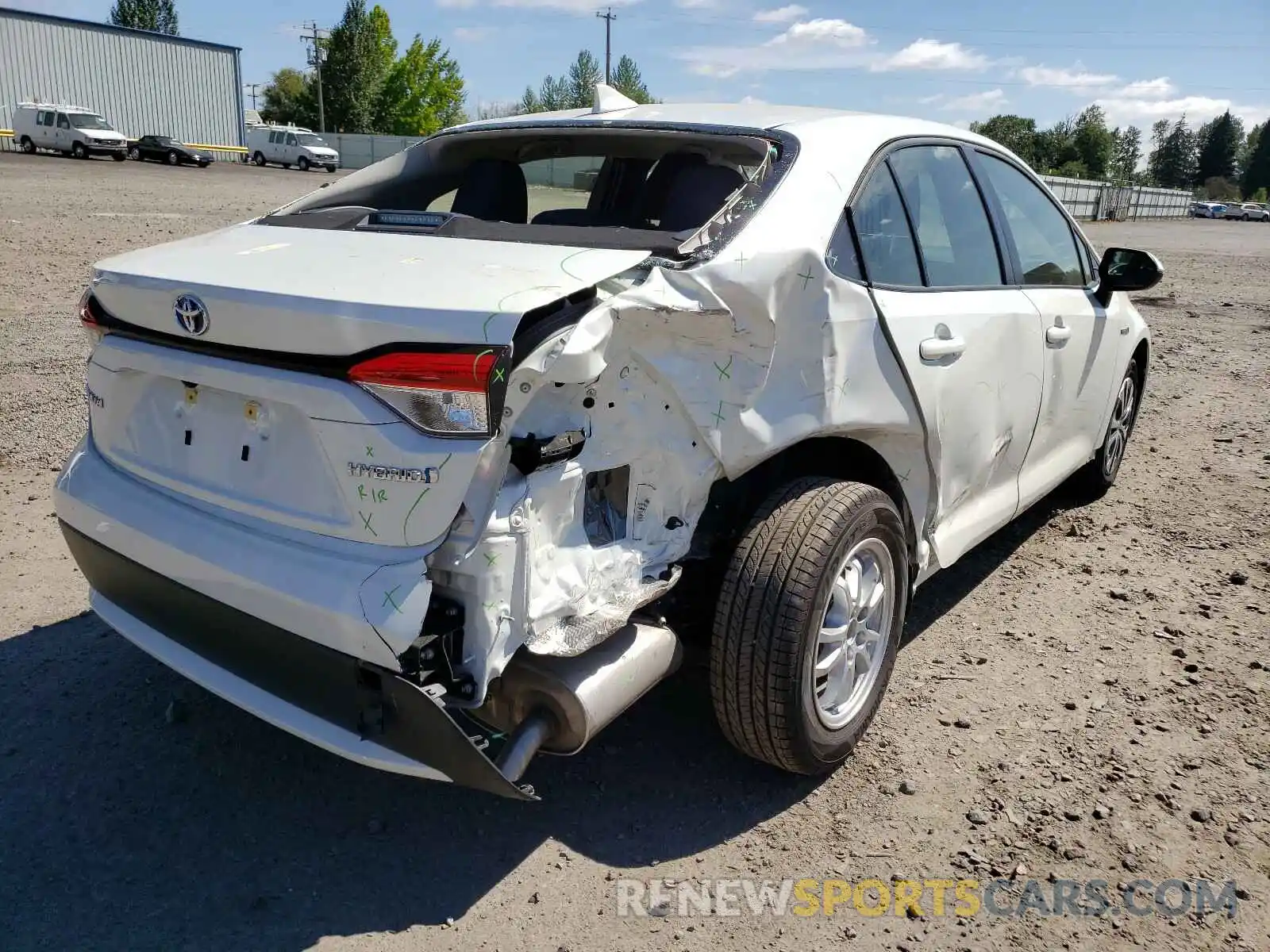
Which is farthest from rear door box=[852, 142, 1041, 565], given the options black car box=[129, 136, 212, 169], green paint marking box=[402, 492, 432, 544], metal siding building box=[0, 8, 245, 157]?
metal siding building box=[0, 8, 245, 157]

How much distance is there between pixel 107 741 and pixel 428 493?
1732mm

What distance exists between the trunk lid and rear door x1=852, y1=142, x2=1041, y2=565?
1.04m

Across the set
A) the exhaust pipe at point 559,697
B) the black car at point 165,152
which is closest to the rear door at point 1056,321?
the exhaust pipe at point 559,697

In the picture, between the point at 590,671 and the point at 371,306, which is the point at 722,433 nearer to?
the point at 590,671

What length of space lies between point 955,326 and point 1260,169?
119 m

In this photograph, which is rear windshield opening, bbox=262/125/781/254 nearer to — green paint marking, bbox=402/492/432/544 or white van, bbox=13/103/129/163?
green paint marking, bbox=402/492/432/544

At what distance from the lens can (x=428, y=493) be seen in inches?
79.3

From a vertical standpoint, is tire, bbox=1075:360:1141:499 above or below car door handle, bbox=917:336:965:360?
below

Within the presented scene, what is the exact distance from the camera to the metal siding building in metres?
44.7

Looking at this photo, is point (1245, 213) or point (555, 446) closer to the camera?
point (555, 446)

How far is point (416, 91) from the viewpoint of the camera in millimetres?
65000

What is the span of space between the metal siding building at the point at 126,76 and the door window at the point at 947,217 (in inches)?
1895

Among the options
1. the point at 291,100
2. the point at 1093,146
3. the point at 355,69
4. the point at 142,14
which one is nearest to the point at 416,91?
the point at 355,69

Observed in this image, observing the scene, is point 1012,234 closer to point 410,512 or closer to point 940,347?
point 940,347
